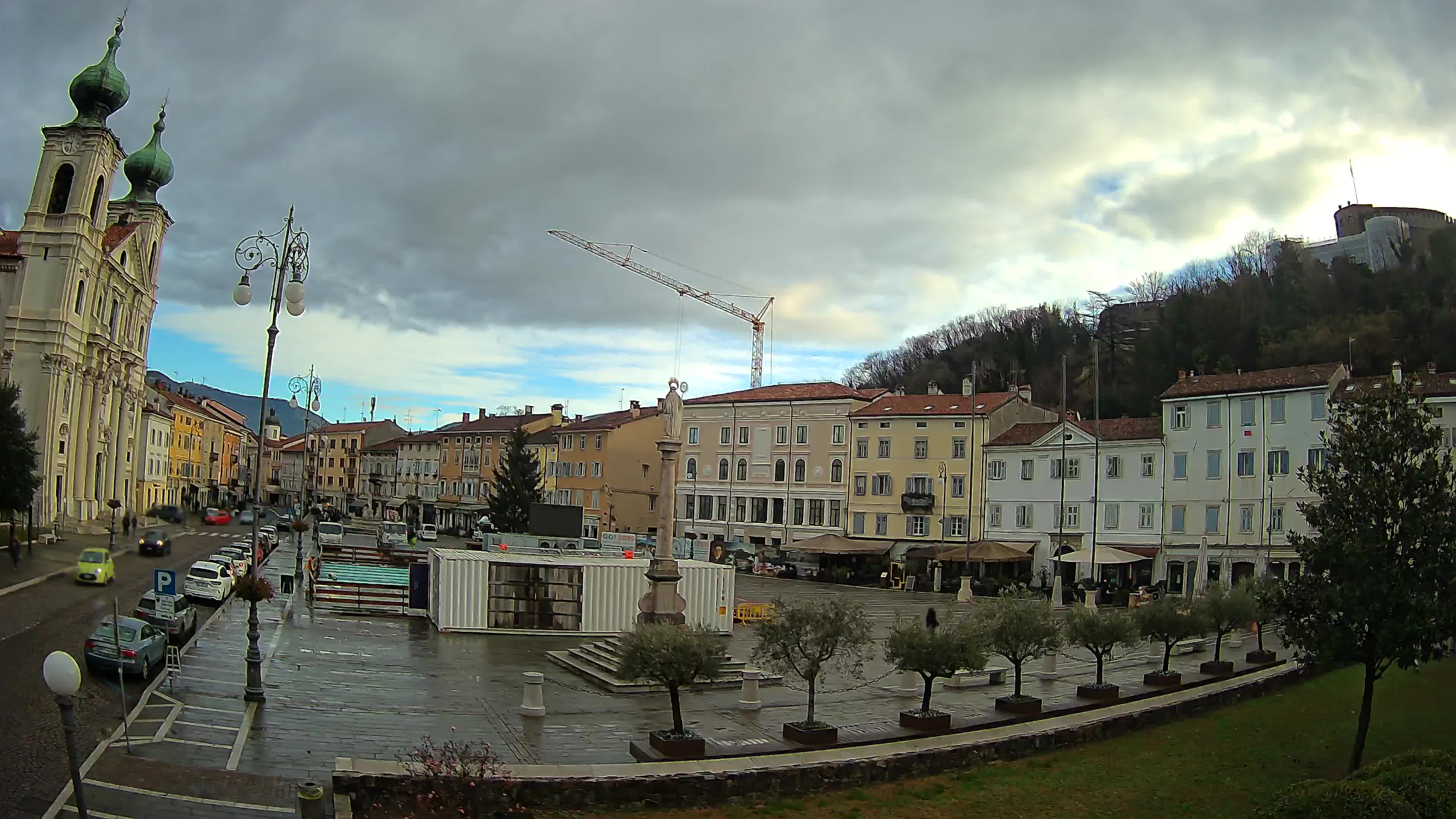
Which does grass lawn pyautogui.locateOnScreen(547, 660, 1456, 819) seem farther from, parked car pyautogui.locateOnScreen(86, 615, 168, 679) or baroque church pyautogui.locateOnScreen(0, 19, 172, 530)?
baroque church pyautogui.locateOnScreen(0, 19, 172, 530)

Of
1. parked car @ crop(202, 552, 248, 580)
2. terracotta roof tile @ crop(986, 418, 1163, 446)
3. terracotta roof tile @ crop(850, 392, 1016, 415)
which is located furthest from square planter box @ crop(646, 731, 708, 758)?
terracotta roof tile @ crop(850, 392, 1016, 415)

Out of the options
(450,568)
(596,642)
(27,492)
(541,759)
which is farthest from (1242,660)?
(27,492)

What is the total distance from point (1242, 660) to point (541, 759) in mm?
22867

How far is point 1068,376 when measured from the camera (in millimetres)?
97062

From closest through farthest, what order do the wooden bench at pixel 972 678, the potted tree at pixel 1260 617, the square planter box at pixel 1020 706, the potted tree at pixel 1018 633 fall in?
the square planter box at pixel 1020 706 → the potted tree at pixel 1018 633 → the wooden bench at pixel 972 678 → the potted tree at pixel 1260 617

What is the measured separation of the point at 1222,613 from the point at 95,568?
38713 mm

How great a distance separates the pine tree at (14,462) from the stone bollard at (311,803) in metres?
39.0

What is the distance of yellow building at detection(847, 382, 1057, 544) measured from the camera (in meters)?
63.9

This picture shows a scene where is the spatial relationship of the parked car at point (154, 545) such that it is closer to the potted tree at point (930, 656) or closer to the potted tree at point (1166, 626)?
the potted tree at point (930, 656)

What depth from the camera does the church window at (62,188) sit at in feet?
211

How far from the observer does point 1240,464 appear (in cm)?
5175

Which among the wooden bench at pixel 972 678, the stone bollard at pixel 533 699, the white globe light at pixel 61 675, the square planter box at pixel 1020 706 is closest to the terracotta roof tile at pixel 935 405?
the wooden bench at pixel 972 678

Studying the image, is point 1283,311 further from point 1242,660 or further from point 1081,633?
point 1081,633

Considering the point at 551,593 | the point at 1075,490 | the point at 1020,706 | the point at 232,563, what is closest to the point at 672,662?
the point at 1020,706
